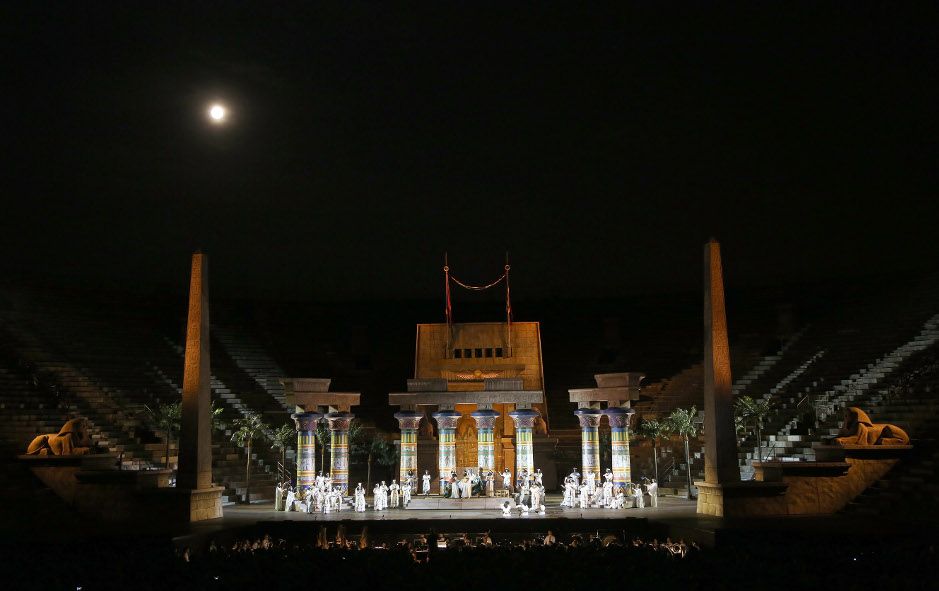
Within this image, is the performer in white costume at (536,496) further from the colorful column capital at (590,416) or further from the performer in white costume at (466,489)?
the colorful column capital at (590,416)

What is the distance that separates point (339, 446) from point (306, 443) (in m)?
1.41

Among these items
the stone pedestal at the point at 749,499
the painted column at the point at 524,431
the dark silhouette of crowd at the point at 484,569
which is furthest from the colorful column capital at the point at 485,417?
the dark silhouette of crowd at the point at 484,569

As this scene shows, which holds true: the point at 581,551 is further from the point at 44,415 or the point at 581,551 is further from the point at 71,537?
the point at 44,415

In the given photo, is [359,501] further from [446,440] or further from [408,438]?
[446,440]

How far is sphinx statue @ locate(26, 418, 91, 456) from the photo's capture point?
21.0 meters

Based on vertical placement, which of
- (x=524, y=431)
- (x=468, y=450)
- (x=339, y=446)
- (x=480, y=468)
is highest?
(x=524, y=431)

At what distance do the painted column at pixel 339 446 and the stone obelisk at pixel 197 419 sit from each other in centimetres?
566

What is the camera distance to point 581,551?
8766 millimetres

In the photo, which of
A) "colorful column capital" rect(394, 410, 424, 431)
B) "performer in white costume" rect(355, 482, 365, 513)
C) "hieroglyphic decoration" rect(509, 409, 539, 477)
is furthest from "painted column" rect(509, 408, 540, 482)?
"performer in white costume" rect(355, 482, 365, 513)

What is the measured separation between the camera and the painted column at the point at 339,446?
25.6 metres

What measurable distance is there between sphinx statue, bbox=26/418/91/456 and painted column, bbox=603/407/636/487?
14.6 m

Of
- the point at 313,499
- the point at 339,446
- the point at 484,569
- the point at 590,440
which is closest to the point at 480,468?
the point at 590,440

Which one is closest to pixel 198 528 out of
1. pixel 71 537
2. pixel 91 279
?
pixel 71 537

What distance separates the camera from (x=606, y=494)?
75.9ft
